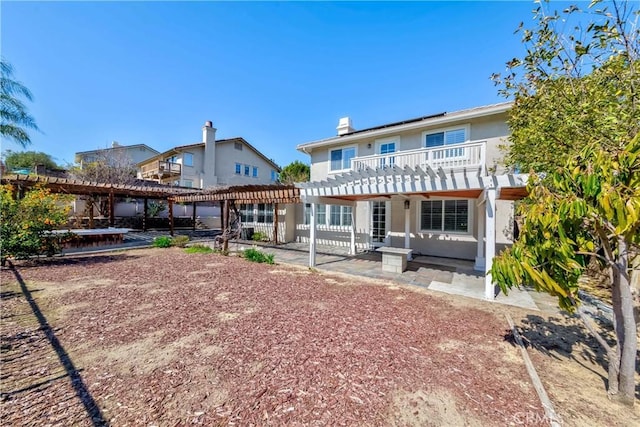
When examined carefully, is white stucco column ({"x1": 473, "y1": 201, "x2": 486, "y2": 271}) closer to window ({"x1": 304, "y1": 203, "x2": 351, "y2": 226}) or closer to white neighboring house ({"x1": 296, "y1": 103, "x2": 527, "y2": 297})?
white neighboring house ({"x1": 296, "y1": 103, "x2": 527, "y2": 297})

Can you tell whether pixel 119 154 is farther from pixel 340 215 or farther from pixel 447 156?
pixel 447 156

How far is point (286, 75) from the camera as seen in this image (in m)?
13.3

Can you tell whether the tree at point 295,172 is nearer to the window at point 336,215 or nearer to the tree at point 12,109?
the window at point 336,215

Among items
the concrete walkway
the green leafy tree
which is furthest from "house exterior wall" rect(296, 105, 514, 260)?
the green leafy tree

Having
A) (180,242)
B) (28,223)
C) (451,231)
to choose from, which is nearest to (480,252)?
(451,231)

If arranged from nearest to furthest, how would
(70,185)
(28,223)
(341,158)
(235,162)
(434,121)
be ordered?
(28,223), (434,121), (70,185), (341,158), (235,162)

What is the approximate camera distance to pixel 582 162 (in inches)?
106

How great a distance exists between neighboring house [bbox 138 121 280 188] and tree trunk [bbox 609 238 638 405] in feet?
90.0

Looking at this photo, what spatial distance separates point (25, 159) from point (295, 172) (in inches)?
1360

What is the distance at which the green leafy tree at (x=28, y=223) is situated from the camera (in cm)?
834

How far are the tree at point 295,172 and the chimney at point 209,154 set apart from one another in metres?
8.51

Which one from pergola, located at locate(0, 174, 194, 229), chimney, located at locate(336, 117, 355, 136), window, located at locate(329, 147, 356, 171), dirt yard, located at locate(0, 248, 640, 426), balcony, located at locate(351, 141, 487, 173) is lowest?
dirt yard, located at locate(0, 248, 640, 426)

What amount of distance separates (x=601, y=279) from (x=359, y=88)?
1303 centimetres

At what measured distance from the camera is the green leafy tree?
8.34m
